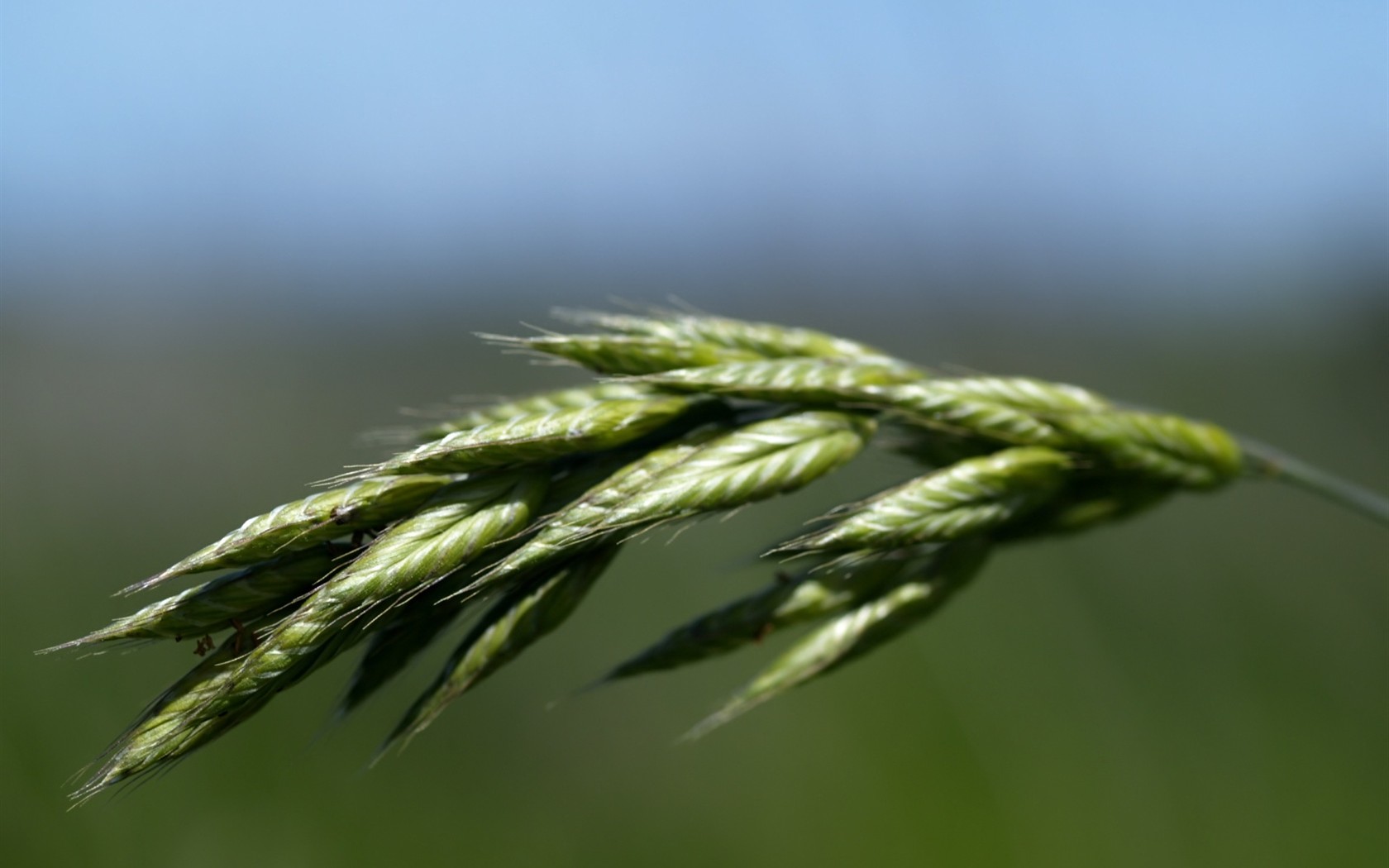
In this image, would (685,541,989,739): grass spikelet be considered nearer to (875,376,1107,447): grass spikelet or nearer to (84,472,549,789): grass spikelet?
(875,376,1107,447): grass spikelet

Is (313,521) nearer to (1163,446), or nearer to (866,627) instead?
(866,627)

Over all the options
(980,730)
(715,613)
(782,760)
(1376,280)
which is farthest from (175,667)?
(1376,280)

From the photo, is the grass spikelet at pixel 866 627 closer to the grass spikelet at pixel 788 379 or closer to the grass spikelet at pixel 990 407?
the grass spikelet at pixel 990 407

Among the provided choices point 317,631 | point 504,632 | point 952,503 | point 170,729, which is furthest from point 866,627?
point 170,729

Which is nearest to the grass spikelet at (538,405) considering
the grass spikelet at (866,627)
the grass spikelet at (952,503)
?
the grass spikelet at (952,503)

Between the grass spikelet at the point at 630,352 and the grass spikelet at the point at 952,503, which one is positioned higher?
the grass spikelet at the point at 630,352

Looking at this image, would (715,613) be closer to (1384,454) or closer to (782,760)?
(782,760)
